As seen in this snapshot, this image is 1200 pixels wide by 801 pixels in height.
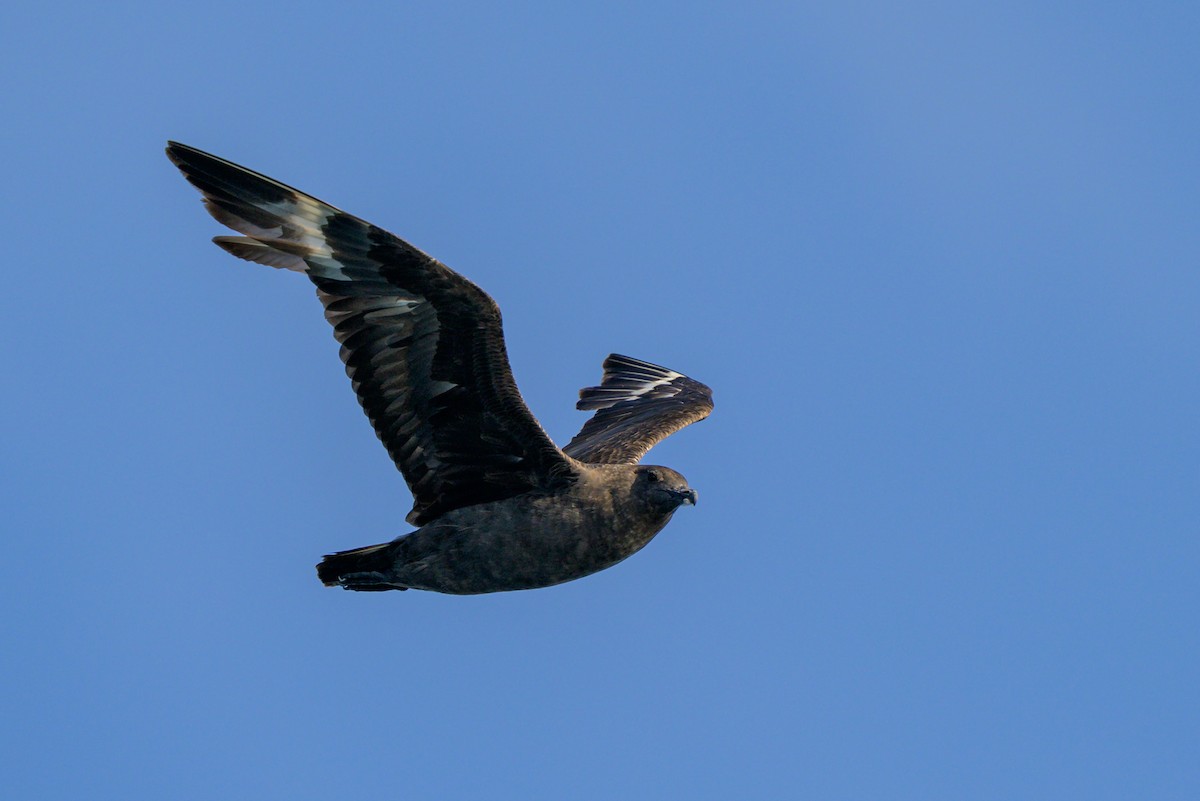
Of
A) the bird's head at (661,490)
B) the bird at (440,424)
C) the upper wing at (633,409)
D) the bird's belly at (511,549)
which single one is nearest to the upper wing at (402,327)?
the bird at (440,424)

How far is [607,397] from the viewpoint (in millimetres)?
17219

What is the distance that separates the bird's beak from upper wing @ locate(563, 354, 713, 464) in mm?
2113

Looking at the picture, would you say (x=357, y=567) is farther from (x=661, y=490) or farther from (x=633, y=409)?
(x=633, y=409)

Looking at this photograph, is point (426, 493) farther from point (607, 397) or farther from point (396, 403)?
point (607, 397)

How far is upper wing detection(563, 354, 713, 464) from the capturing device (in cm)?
1553

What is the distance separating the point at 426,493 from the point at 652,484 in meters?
1.61

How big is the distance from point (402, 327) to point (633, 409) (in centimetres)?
472

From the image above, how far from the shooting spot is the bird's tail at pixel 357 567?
1319 cm

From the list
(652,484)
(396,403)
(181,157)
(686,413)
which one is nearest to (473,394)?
(396,403)

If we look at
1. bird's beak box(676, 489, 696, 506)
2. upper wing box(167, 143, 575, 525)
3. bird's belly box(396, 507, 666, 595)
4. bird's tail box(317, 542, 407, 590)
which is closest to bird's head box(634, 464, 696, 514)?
bird's beak box(676, 489, 696, 506)

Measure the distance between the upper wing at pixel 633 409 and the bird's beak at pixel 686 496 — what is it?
6.93ft

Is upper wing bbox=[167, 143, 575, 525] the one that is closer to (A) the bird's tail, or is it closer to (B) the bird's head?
(B) the bird's head

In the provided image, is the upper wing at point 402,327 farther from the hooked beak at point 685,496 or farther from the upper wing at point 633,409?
the upper wing at point 633,409

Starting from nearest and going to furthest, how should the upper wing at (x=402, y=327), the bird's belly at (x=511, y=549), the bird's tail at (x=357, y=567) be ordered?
the upper wing at (x=402, y=327)
the bird's belly at (x=511, y=549)
the bird's tail at (x=357, y=567)
